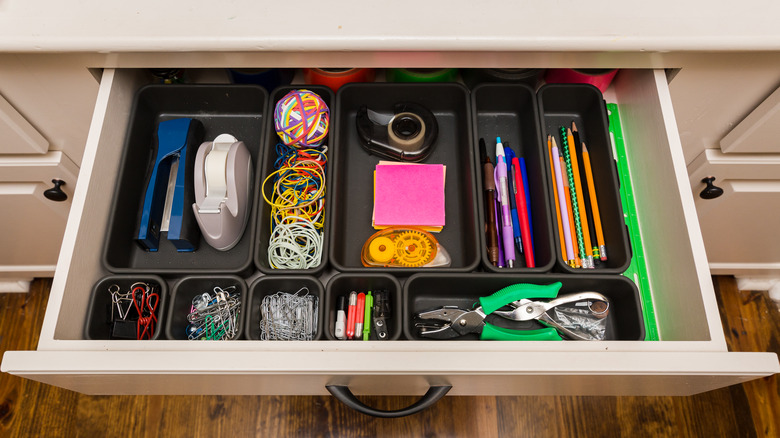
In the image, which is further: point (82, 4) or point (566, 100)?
point (566, 100)

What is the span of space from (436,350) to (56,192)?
0.74 metres

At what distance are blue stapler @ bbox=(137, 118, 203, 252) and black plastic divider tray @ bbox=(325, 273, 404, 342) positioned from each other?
0.22m

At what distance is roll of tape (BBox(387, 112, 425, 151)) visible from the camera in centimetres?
78

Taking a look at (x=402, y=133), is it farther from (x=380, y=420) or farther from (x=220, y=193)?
(x=380, y=420)

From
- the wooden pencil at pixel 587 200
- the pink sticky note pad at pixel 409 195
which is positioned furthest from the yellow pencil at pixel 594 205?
the pink sticky note pad at pixel 409 195

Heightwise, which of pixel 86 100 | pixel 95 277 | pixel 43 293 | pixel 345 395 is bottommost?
pixel 345 395

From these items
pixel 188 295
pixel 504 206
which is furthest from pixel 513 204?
pixel 188 295

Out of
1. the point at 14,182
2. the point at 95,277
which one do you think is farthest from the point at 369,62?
the point at 14,182

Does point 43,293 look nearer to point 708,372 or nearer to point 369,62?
point 369,62

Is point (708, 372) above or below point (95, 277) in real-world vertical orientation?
below

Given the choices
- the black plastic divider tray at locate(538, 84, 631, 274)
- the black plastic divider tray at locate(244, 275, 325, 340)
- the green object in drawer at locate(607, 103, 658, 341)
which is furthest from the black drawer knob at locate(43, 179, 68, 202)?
the green object in drawer at locate(607, 103, 658, 341)

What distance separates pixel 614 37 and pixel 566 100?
0.68ft

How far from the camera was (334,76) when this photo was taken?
0.79m

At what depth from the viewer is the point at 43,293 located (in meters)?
1.27
